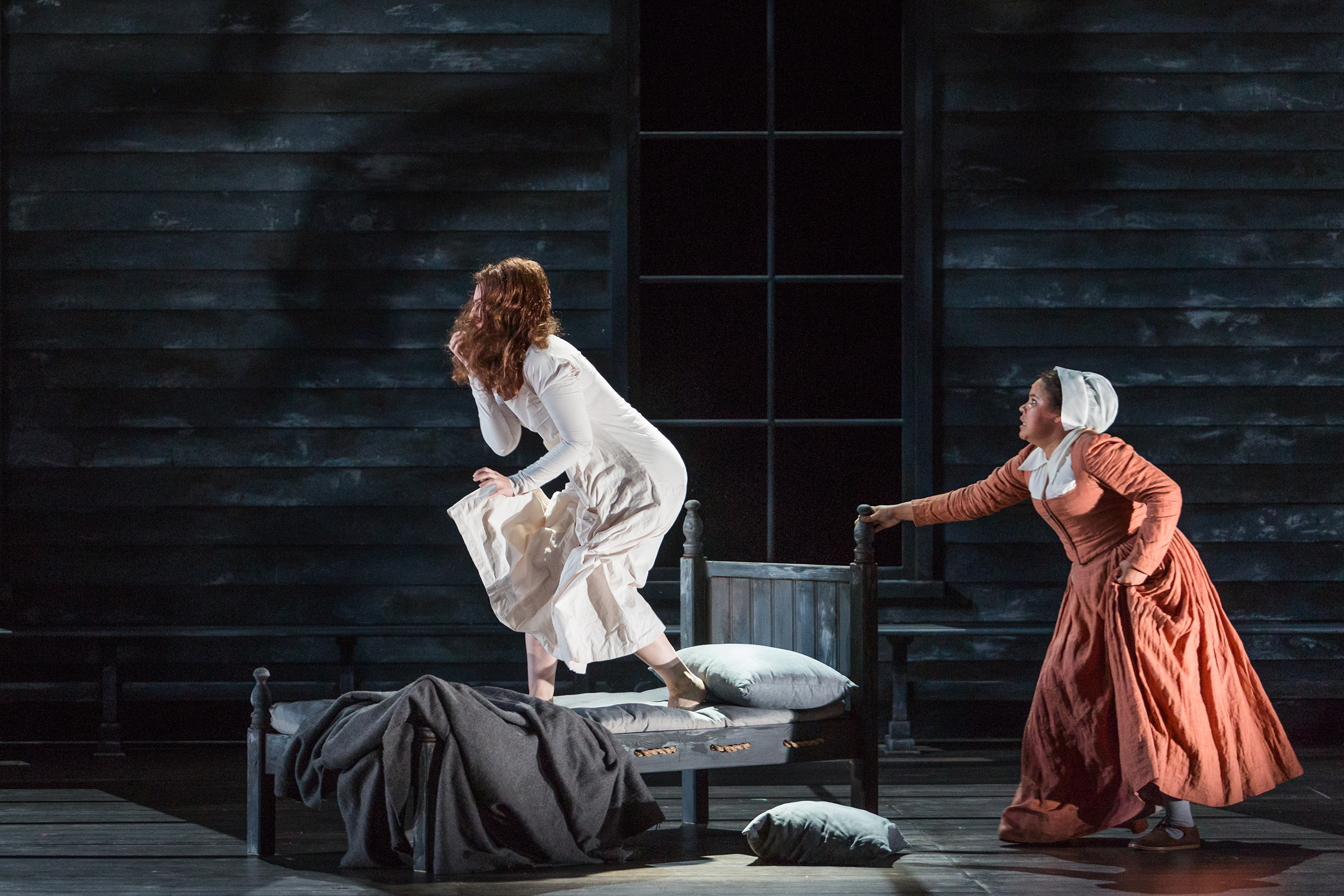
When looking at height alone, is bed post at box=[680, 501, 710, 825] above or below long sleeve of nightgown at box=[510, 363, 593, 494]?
below

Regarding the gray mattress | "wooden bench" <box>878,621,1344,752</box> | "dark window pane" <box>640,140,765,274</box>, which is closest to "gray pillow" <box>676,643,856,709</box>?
the gray mattress

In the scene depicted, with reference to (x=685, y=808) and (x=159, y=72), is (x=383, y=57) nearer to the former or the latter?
(x=159, y=72)

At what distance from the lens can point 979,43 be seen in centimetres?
592

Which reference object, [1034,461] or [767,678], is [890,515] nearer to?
[1034,461]

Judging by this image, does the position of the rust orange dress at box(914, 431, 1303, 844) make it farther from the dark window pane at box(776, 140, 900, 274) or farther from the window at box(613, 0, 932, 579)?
the dark window pane at box(776, 140, 900, 274)

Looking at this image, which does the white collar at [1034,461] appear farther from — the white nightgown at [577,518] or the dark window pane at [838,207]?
the dark window pane at [838,207]

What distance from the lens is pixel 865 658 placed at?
400cm

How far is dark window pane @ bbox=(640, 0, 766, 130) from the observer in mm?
5984

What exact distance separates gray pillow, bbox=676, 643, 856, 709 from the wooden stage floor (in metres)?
0.41

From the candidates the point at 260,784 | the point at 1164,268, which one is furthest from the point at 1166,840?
the point at 1164,268

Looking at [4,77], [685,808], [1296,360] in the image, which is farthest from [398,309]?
[1296,360]

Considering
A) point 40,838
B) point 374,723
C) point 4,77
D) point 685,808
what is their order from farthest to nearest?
→ 1. point 4,77
2. point 685,808
3. point 40,838
4. point 374,723

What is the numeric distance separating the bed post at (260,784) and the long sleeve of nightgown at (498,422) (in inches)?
32.5

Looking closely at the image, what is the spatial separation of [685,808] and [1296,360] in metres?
3.32
